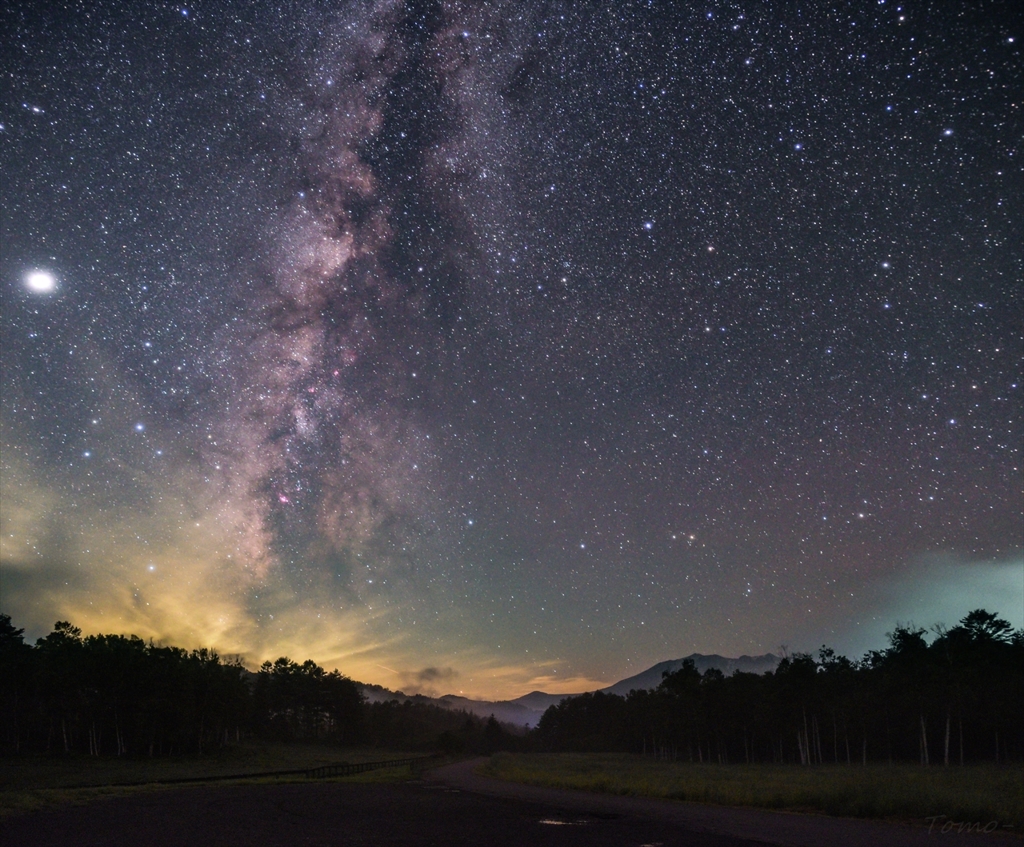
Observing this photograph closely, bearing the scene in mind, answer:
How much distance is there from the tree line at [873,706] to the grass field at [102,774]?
1958 inches

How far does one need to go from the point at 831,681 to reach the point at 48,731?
9194 centimetres

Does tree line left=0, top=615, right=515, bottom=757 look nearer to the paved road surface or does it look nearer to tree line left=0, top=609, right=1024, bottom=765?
tree line left=0, top=609, right=1024, bottom=765

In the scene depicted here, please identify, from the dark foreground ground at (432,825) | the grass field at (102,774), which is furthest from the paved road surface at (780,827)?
the grass field at (102,774)

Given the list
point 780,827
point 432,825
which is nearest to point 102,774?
point 432,825

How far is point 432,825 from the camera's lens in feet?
60.1

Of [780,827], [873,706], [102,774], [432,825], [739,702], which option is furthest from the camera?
[739,702]

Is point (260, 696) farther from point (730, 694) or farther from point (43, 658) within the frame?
point (730, 694)

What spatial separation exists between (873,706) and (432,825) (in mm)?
67917

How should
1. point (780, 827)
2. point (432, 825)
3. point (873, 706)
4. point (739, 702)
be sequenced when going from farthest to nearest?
point (739, 702), point (873, 706), point (432, 825), point (780, 827)

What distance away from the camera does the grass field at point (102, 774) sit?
2644 centimetres

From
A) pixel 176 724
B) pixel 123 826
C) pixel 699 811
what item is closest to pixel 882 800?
pixel 699 811

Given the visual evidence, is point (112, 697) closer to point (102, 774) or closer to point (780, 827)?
point (102, 774)

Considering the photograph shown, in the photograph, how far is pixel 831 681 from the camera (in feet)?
248

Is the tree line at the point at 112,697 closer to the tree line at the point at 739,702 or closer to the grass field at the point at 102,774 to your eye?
the tree line at the point at 739,702
